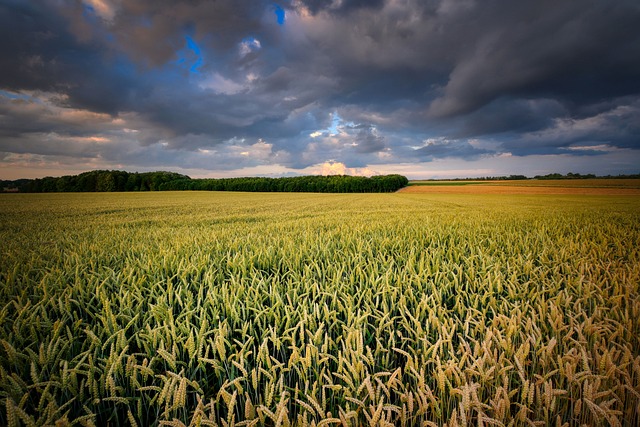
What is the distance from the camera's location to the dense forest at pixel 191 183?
3334 inches

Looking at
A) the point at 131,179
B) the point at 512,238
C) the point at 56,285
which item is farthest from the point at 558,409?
the point at 131,179

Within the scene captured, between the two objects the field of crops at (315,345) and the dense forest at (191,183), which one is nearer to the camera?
the field of crops at (315,345)

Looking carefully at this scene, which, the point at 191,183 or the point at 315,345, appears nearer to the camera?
the point at 315,345

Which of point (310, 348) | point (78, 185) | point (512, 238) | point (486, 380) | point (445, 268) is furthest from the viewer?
point (78, 185)

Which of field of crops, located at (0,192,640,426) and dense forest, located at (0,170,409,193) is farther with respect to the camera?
dense forest, located at (0,170,409,193)

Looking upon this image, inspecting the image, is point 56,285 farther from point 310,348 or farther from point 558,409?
point 558,409

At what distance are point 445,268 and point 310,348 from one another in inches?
95.6

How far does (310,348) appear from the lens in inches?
66.1

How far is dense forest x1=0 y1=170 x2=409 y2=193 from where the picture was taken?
84.7m

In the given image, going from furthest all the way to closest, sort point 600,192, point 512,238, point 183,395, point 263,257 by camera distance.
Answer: point 600,192 → point 512,238 → point 263,257 → point 183,395

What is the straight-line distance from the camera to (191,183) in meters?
92.9

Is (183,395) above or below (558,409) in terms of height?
above

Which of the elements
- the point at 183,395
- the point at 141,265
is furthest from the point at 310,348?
the point at 141,265

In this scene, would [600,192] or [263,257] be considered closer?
[263,257]
